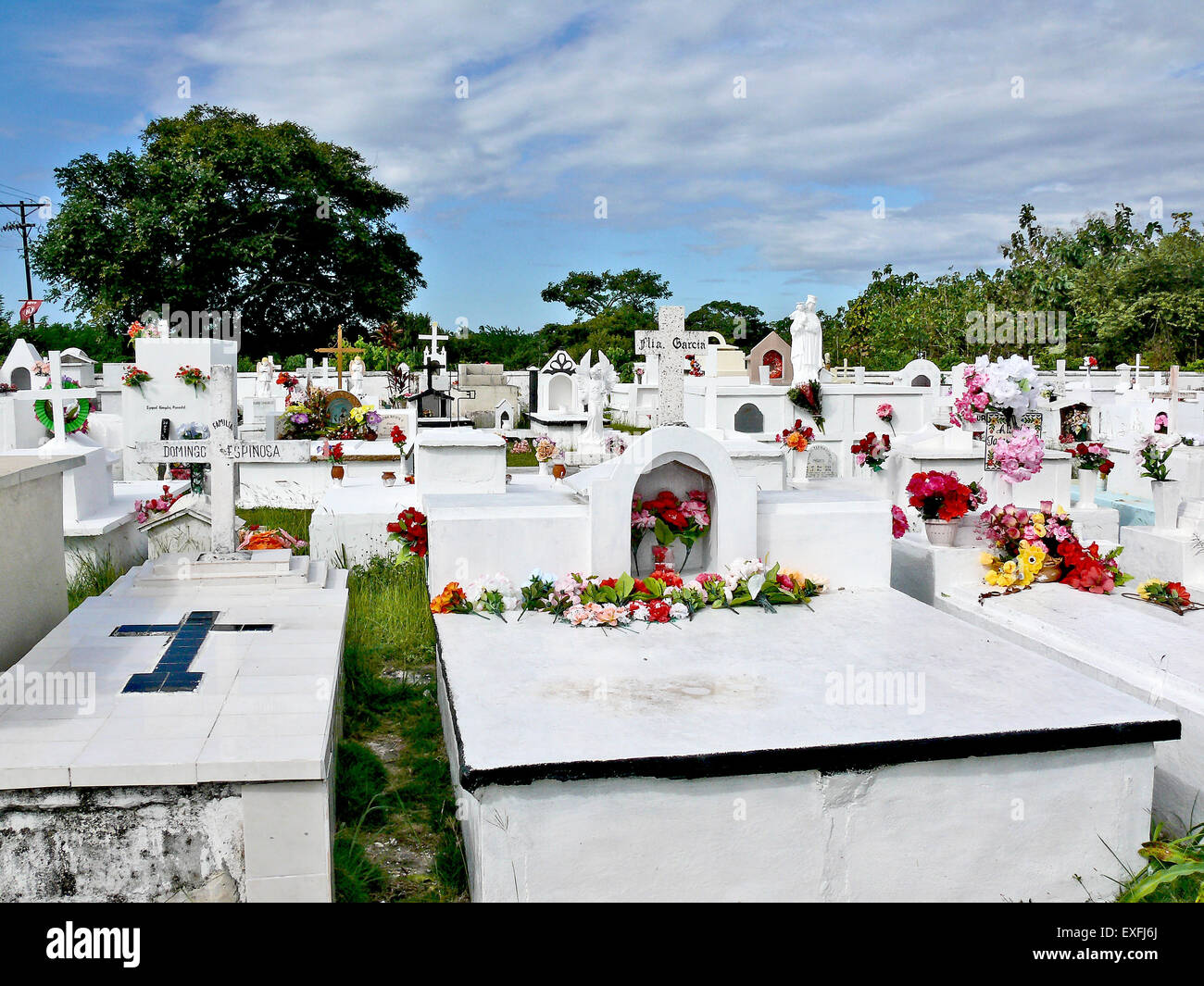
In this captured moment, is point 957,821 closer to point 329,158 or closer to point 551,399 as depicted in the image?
point 551,399

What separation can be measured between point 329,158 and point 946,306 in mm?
22719

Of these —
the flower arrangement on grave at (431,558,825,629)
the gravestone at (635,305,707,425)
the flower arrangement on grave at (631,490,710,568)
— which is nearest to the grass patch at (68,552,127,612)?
the flower arrangement on grave at (431,558,825,629)

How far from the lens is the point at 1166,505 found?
8.11m

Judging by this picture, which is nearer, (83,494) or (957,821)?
(957,821)

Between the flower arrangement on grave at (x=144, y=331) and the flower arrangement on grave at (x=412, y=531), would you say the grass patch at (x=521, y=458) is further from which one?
the flower arrangement on grave at (x=412, y=531)

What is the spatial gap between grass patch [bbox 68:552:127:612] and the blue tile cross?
2462 mm

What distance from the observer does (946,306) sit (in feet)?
117

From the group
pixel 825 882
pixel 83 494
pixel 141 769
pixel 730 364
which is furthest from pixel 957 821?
pixel 730 364

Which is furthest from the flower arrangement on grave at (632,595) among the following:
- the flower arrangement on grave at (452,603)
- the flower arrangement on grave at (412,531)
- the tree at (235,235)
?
the tree at (235,235)

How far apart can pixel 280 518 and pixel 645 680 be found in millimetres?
8082

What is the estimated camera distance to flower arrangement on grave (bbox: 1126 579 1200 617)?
230 inches

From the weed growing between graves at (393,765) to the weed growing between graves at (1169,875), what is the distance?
2.58 m

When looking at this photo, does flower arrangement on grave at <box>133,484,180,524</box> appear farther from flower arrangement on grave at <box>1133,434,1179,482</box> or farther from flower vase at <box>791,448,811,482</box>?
flower arrangement on grave at <box>1133,434,1179,482</box>

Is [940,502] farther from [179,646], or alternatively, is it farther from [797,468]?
[797,468]
